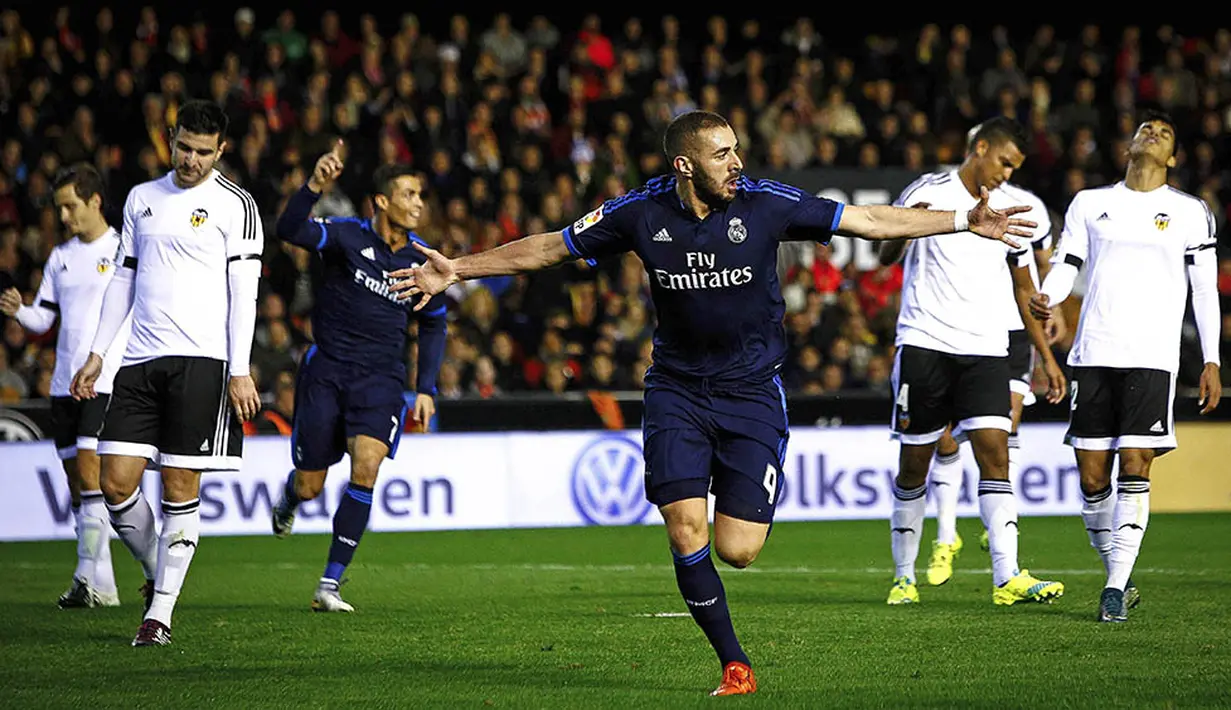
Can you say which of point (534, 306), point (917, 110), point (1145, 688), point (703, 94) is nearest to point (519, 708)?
point (1145, 688)

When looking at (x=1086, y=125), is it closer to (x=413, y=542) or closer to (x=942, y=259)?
(x=413, y=542)

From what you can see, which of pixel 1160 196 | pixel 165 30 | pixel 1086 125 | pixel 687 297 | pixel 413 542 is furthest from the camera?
pixel 1086 125

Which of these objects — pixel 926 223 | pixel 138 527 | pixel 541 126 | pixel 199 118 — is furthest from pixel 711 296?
pixel 541 126

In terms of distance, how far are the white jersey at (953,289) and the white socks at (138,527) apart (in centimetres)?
427

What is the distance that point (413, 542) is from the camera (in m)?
15.1

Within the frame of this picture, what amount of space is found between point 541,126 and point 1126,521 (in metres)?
13.6

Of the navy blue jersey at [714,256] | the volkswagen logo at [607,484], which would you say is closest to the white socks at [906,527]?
the navy blue jersey at [714,256]

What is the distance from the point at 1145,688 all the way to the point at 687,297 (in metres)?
2.31

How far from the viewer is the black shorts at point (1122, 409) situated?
9.08m

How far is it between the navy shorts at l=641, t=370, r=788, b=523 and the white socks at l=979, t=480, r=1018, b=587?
3.07m

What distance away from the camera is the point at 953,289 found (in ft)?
32.8

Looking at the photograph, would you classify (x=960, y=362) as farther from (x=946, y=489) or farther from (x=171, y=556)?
(x=171, y=556)

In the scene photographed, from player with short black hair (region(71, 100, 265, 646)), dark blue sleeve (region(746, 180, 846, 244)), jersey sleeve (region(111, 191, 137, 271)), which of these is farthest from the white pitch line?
dark blue sleeve (region(746, 180, 846, 244))

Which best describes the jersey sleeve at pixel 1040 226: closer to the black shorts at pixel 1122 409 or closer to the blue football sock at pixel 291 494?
the black shorts at pixel 1122 409
